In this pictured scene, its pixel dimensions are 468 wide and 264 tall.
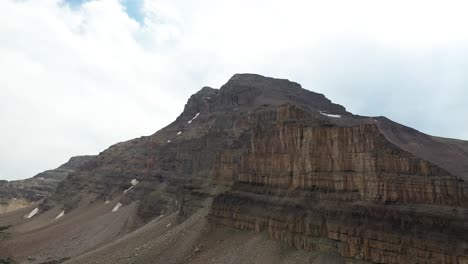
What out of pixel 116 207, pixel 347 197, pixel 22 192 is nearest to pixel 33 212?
pixel 116 207

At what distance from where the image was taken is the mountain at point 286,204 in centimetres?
3422

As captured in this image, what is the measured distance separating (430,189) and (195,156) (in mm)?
64509

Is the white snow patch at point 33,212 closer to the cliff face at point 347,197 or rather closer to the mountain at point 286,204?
the mountain at point 286,204

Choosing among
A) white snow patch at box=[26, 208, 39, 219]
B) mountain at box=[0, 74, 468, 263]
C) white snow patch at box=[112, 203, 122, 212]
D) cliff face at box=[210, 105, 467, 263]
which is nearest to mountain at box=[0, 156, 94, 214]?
white snow patch at box=[26, 208, 39, 219]

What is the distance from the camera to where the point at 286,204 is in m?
46.4

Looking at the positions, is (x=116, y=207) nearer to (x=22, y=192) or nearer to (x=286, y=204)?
(x=286, y=204)

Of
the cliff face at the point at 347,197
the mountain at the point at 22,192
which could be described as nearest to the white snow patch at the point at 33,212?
the mountain at the point at 22,192

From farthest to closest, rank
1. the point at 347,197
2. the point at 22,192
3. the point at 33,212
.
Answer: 1. the point at 22,192
2. the point at 33,212
3. the point at 347,197

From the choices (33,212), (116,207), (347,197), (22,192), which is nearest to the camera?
(347,197)

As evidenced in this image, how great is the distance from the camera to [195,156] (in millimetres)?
94938

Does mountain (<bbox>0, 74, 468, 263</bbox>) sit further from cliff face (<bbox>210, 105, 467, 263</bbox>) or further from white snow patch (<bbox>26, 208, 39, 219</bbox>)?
white snow patch (<bbox>26, 208, 39, 219</bbox>)

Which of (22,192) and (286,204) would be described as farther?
(22,192)

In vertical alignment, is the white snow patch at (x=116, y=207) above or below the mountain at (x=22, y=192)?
below

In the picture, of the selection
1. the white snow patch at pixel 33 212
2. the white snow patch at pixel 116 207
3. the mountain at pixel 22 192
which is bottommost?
the white snow patch at pixel 33 212
